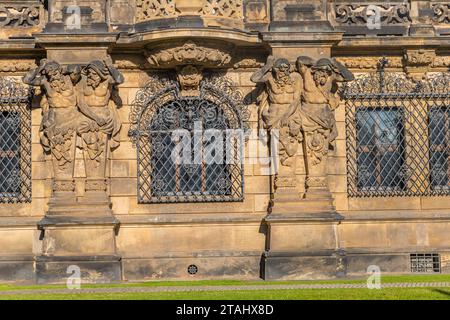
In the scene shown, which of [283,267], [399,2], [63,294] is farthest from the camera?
[399,2]

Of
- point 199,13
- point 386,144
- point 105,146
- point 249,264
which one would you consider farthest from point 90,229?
point 386,144

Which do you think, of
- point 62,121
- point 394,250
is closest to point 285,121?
point 394,250

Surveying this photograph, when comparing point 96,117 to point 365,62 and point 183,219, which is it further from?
point 365,62

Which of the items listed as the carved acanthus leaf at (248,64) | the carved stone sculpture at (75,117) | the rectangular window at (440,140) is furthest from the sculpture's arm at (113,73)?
the rectangular window at (440,140)

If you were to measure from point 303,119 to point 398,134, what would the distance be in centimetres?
226

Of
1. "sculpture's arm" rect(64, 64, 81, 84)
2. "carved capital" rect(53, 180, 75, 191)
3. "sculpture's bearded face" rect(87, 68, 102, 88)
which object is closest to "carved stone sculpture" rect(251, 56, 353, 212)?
"sculpture's bearded face" rect(87, 68, 102, 88)

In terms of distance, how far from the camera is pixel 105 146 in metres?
21.9

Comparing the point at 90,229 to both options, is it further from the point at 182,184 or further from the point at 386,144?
the point at 386,144

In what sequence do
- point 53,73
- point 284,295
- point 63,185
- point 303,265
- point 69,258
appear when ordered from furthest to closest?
point 63,185, point 53,73, point 303,265, point 69,258, point 284,295

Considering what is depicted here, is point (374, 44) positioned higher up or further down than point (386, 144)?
higher up

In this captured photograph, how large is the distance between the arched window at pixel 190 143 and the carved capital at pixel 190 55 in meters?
0.56

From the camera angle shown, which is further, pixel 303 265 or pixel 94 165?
pixel 94 165

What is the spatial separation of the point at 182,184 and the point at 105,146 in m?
1.72

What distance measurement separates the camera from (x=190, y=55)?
21.8 metres
